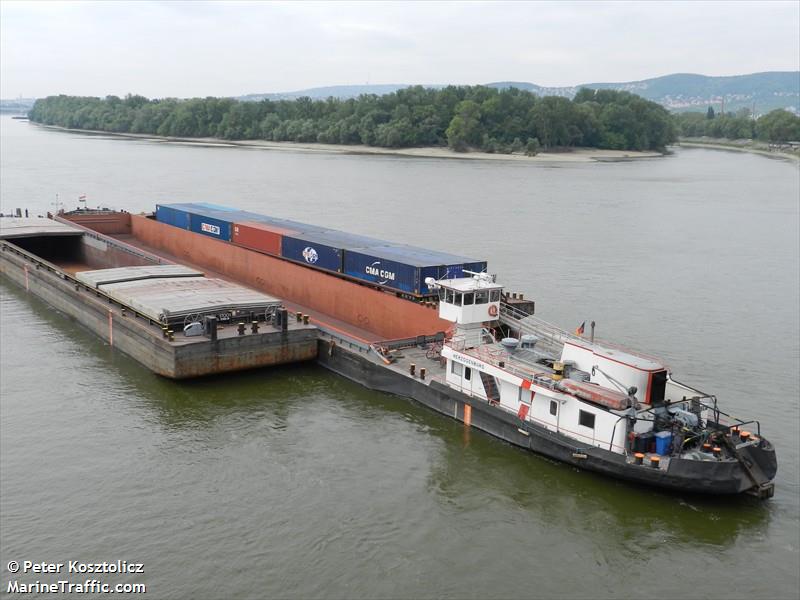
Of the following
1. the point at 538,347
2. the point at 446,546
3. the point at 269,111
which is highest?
the point at 269,111

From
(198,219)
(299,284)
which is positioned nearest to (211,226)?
(198,219)

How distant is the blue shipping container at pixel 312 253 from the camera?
33.3 metres

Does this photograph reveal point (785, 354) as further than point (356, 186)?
No

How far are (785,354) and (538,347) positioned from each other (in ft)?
39.6

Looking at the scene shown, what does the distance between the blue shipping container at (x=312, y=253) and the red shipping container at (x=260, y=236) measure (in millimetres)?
782

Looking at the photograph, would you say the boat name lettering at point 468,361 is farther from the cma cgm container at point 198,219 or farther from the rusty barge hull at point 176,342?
A: the cma cgm container at point 198,219

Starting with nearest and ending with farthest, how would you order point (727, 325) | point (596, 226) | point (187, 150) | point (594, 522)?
point (594, 522) → point (727, 325) → point (596, 226) → point (187, 150)

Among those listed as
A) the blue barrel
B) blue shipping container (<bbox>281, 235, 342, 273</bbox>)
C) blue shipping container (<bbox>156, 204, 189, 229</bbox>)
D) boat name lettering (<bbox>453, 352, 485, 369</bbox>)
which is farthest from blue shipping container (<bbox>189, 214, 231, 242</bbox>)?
the blue barrel

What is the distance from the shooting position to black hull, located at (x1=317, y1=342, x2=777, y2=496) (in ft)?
61.9

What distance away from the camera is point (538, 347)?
2653 centimetres

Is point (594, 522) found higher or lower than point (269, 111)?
lower

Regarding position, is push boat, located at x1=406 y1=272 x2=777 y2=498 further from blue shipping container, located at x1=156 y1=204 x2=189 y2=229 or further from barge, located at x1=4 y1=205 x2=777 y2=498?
blue shipping container, located at x1=156 y1=204 x2=189 y2=229

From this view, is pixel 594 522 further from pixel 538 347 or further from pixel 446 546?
pixel 538 347

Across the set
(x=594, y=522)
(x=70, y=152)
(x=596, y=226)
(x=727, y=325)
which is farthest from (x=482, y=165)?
(x=594, y=522)
